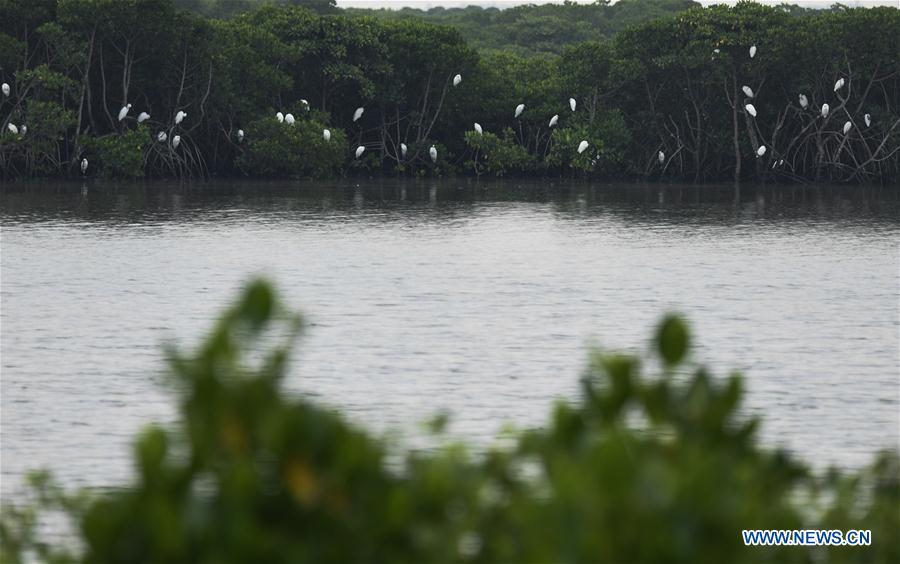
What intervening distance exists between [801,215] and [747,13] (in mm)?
16916

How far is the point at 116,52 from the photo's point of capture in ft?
147

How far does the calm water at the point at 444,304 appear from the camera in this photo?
11078 mm

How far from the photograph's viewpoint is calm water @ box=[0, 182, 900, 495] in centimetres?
1108

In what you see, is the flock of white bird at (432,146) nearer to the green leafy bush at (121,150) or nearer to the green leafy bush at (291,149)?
the green leafy bush at (291,149)

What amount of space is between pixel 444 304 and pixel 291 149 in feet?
88.8

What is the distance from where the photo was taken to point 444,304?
1747 cm

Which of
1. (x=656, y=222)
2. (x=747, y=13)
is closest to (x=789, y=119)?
(x=747, y=13)

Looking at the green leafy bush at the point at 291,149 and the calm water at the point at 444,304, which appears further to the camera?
the green leafy bush at the point at 291,149

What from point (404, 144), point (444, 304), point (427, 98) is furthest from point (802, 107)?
point (444, 304)

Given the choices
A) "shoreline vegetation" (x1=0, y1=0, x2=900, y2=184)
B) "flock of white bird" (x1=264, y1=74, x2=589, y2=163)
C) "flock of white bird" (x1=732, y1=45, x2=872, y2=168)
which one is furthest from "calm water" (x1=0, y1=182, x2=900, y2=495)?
"flock of white bird" (x1=732, y1=45, x2=872, y2=168)

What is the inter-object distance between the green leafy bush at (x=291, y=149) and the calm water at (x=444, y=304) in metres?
9.56

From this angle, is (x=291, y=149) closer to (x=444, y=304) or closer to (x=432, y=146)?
(x=432, y=146)

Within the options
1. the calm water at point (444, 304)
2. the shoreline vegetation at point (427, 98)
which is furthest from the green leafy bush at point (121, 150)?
the calm water at point (444, 304)

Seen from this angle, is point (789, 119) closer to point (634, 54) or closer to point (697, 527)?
point (634, 54)
